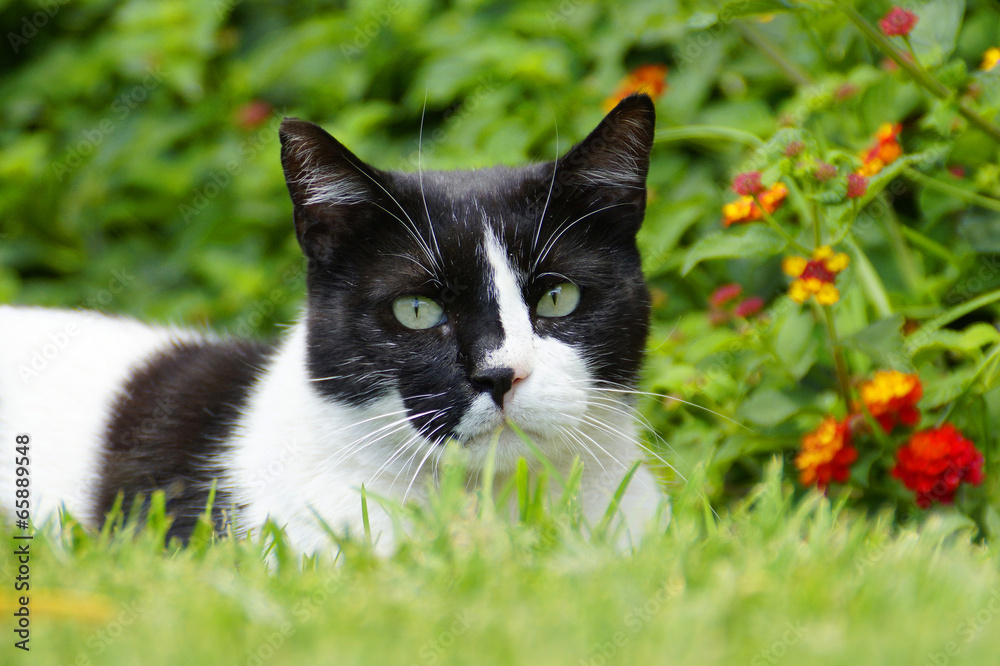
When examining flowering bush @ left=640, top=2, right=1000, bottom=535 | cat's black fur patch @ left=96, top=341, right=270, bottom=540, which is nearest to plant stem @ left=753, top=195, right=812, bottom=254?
flowering bush @ left=640, top=2, right=1000, bottom=535

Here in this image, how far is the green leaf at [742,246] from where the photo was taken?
210 cm

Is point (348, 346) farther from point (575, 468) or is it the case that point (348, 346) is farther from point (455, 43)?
point (455, 43)

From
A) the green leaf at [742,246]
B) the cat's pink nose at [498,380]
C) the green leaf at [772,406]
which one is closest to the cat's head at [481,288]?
the cat's pink nose at [498,380]

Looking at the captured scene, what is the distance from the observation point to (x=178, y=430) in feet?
7.16

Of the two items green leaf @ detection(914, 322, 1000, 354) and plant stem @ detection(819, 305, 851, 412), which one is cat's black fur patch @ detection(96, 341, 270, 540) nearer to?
plant stem @ detection(819, 305, 851, 412)

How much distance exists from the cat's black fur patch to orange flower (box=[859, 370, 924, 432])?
4.75 feet

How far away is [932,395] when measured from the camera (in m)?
2.19

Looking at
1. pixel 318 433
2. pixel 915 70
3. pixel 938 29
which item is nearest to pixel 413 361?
pixel 318 433

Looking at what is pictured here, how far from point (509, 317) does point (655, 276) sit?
1462mm

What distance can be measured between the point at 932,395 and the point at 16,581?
6.30 ft

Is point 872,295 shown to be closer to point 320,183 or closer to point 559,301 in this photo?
point 559,301

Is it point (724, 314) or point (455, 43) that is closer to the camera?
point (724, 314)

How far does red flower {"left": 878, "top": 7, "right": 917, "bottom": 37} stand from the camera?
1996 mm

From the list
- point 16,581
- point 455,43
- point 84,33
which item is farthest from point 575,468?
point 84,33
